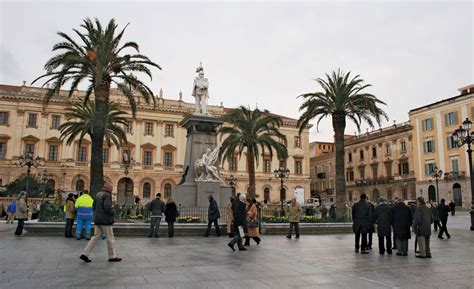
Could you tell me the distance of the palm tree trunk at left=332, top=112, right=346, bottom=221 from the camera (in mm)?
21525

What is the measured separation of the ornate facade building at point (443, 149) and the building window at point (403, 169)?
89.4 inches

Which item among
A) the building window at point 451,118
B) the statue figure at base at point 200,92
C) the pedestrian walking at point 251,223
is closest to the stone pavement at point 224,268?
the pedestrian walking at point 251,223

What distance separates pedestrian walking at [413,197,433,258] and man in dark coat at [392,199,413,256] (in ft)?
0.81

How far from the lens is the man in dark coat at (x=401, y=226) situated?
10188 mm

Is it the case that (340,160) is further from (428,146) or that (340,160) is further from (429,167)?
(428,146)

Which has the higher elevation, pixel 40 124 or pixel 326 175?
pixel 40 124

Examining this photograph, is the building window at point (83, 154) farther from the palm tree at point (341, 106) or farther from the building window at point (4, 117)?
the palm tree at point (341, 106)

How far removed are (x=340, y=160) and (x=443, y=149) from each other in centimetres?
3393

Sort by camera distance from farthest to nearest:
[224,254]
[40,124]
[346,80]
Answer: [40,124]
[346,80]
[224,254]

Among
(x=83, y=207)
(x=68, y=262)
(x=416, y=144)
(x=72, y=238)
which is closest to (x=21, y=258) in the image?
(x=68, y=262)

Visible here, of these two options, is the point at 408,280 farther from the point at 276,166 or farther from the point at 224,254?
the point at 276,166

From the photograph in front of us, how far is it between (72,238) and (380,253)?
9.62 m

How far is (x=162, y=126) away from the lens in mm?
58781

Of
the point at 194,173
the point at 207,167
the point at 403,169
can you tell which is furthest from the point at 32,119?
the point at 403,169
